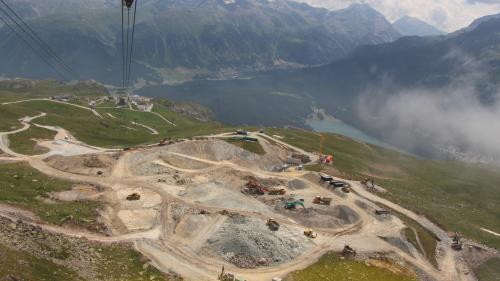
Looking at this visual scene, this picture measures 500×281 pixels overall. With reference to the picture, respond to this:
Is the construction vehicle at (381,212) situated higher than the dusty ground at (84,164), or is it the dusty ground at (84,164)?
the dusty ground at (84,164)

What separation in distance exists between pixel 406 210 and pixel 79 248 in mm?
87784

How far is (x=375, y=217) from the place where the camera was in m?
102

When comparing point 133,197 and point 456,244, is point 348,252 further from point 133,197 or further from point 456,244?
point 133,197

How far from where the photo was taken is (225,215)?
3469 inches

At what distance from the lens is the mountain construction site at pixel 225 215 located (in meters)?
72.4

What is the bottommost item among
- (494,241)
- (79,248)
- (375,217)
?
(494,241)

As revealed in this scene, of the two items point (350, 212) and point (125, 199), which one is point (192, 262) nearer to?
point (125, 199)

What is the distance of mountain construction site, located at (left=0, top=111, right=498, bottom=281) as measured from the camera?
237 ft

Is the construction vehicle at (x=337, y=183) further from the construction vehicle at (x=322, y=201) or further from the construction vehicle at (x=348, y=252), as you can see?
the construction vehicle at (x=348, y=252)

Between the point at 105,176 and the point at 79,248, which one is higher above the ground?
the point at 79,248

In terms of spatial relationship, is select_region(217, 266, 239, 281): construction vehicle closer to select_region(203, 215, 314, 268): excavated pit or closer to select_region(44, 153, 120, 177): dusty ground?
select_region(203, 215, 314, 268): excavated pit

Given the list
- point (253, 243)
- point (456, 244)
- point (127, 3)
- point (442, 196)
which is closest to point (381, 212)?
point (456, 244)

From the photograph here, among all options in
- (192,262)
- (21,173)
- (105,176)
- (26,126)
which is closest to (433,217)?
(192,262)

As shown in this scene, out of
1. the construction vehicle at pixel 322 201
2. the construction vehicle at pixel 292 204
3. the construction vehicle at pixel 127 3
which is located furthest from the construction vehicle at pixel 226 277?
the construction vehicle at pixel 322 201
